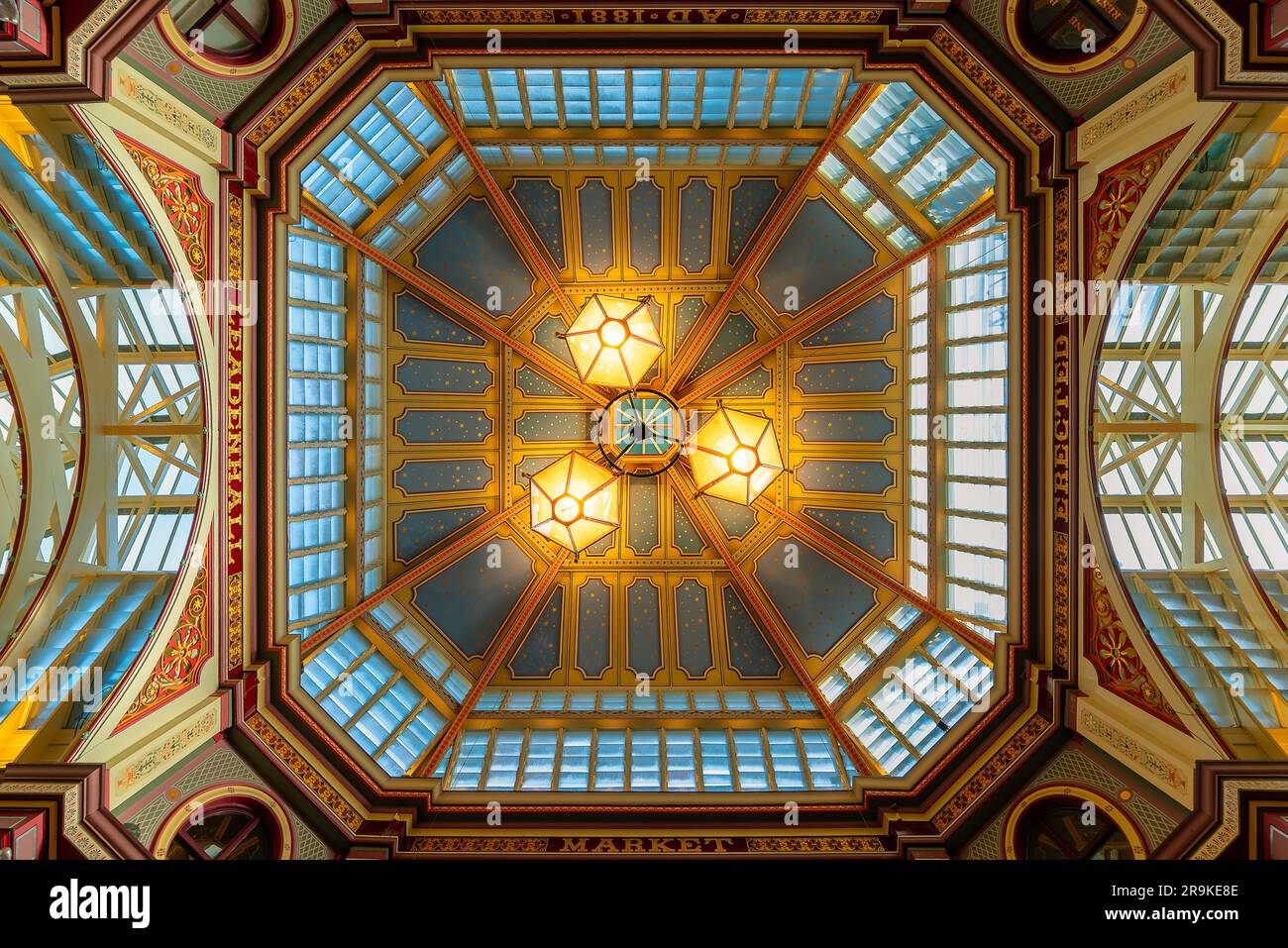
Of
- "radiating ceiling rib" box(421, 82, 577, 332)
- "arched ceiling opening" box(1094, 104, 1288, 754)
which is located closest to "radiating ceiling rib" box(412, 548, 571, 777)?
"radiating ceiling rib" box(421, 82, 577, 332)

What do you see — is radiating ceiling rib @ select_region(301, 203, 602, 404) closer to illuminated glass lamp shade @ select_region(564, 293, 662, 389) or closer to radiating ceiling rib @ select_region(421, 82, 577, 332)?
radiating ceiling rib @ select_region(421, 82, 577, 332)

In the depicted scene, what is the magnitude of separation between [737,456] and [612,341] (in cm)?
287

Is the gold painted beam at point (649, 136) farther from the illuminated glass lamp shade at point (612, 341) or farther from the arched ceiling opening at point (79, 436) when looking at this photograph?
the arched ceiling opening at point (79, 436)

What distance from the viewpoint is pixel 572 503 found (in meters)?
11.5

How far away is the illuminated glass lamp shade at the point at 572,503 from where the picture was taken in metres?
11.5

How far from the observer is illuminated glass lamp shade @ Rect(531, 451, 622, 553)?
37.7 ft

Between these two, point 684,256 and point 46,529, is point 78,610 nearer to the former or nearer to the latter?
point 46,529

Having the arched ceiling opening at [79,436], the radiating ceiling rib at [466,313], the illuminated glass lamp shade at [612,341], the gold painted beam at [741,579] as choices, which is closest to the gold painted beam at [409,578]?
the radiating ceiling rib at [466,313]

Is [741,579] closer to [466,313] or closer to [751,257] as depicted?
[751,257]

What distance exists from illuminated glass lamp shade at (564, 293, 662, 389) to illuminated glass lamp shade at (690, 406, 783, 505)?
5.58 feet

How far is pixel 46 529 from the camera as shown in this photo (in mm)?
9234
